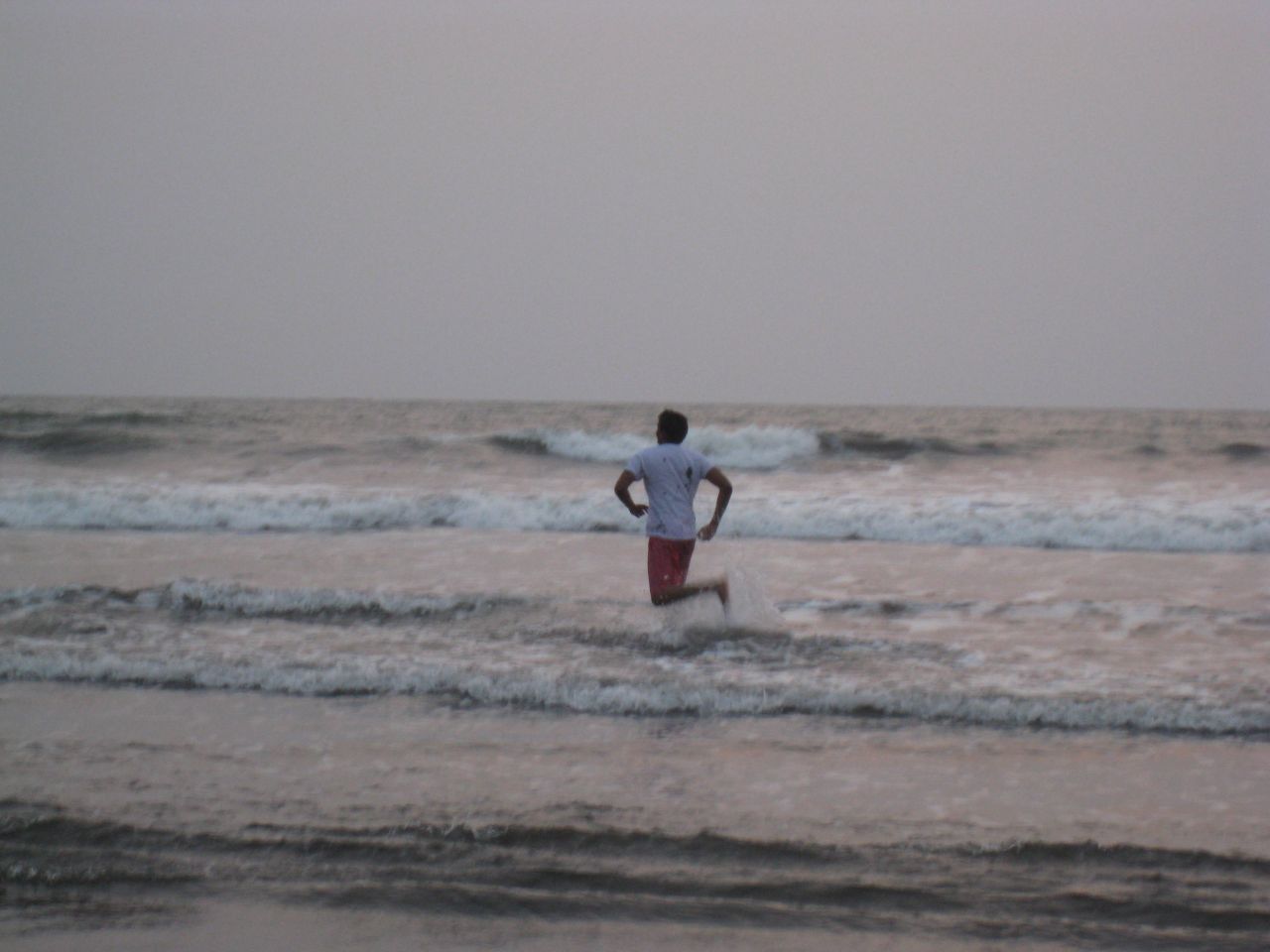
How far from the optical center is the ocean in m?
4.02

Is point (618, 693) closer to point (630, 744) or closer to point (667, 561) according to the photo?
point (630, 744)

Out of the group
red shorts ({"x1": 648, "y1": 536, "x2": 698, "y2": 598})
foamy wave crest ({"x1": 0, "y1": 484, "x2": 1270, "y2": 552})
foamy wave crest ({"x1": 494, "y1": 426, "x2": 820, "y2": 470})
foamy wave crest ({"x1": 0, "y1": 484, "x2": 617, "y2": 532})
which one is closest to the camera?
red shorts ({"x1": 648, "y1": 536, "x2": 698, "y2": 598})

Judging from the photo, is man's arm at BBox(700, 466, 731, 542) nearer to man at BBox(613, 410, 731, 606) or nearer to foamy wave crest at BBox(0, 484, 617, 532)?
man at BBox(613, 410, 731, 606)

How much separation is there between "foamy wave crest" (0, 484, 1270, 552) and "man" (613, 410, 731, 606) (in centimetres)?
714

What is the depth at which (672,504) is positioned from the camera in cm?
837

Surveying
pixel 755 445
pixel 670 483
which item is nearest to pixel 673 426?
pixel 670 483

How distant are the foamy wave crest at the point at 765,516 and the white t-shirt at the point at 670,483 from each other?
725cm

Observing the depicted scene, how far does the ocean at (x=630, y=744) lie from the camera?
4016 millimetres

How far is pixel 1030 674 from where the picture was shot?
7.43 metres

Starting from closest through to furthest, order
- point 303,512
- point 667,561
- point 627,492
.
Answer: point 627,492
point 667,561
point 303,512

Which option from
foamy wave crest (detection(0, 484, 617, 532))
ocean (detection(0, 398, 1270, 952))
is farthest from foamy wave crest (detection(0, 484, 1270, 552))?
ocean (detection(0, 398, 1270, 952))

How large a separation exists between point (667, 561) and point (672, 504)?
413mm

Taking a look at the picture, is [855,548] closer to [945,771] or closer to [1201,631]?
[1201,631]

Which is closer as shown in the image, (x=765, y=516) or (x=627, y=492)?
(x=627, y=492)
